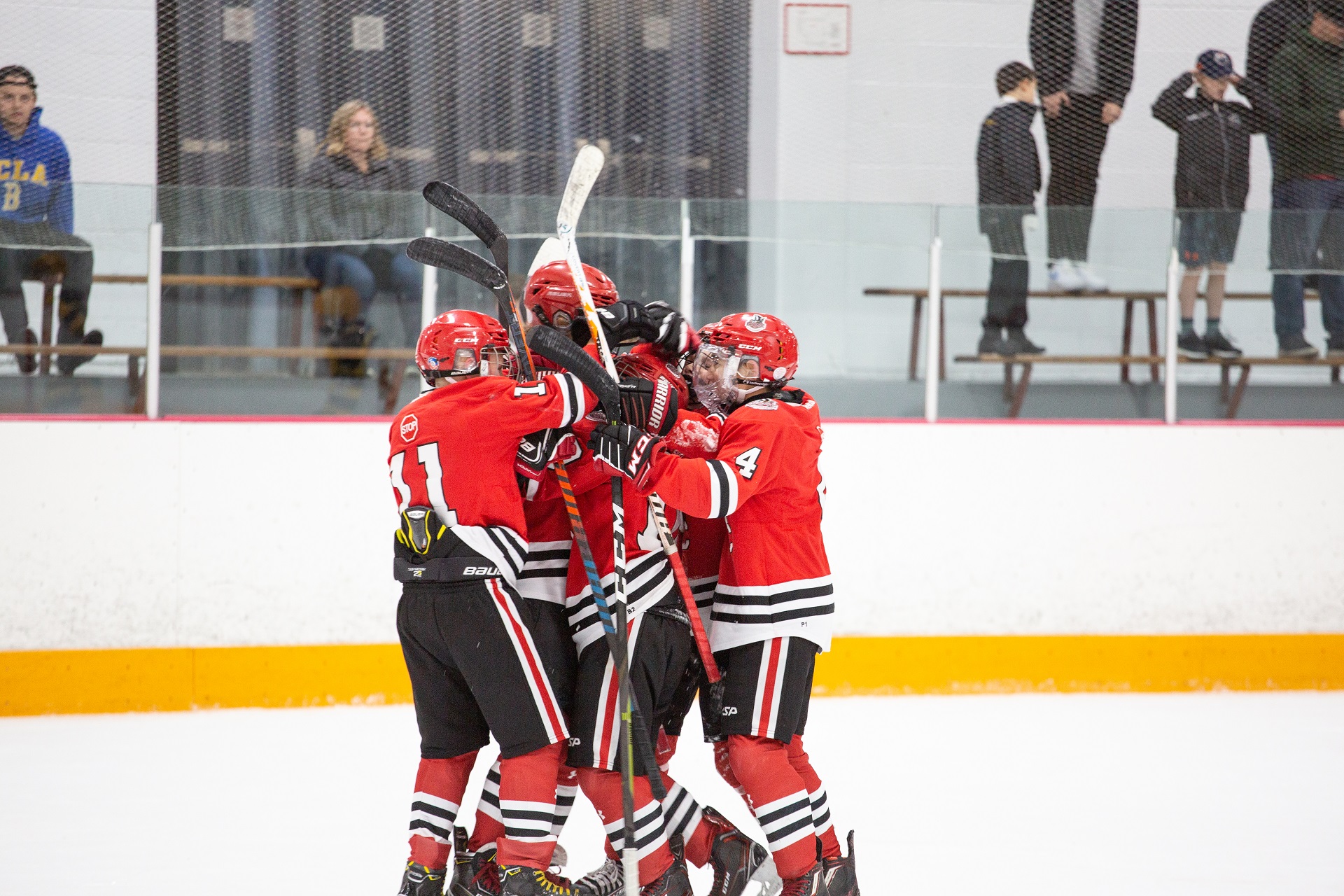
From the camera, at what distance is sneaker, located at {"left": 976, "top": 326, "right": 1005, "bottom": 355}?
457 cm

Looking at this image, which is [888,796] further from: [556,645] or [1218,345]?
[1218,345]

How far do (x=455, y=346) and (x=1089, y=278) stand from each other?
118 inches

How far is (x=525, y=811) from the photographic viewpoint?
2.23 metres

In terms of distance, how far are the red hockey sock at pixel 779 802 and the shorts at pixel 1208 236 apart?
3101 millimetres

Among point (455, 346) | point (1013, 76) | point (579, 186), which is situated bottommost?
point (455, 346)

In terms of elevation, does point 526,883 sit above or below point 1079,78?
below

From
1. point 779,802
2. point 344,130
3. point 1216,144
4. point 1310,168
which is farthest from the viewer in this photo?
point 1216,144

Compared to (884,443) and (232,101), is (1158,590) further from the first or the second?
(232,101)

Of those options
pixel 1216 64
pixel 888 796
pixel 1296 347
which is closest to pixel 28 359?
pixel 888 796

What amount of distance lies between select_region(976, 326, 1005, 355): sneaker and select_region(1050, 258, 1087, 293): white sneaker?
27 centimetres

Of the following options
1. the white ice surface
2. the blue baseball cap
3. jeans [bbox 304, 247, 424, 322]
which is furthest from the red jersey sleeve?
the blue baseball cap

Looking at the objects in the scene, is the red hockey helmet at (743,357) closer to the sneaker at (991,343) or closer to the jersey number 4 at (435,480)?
the jersey number 4 at (435,480)

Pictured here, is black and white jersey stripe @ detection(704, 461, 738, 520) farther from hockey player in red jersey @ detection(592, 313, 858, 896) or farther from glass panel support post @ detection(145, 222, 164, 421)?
glass panel support post @ detection(145, 222, 164, 421)

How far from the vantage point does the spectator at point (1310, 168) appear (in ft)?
15.4
